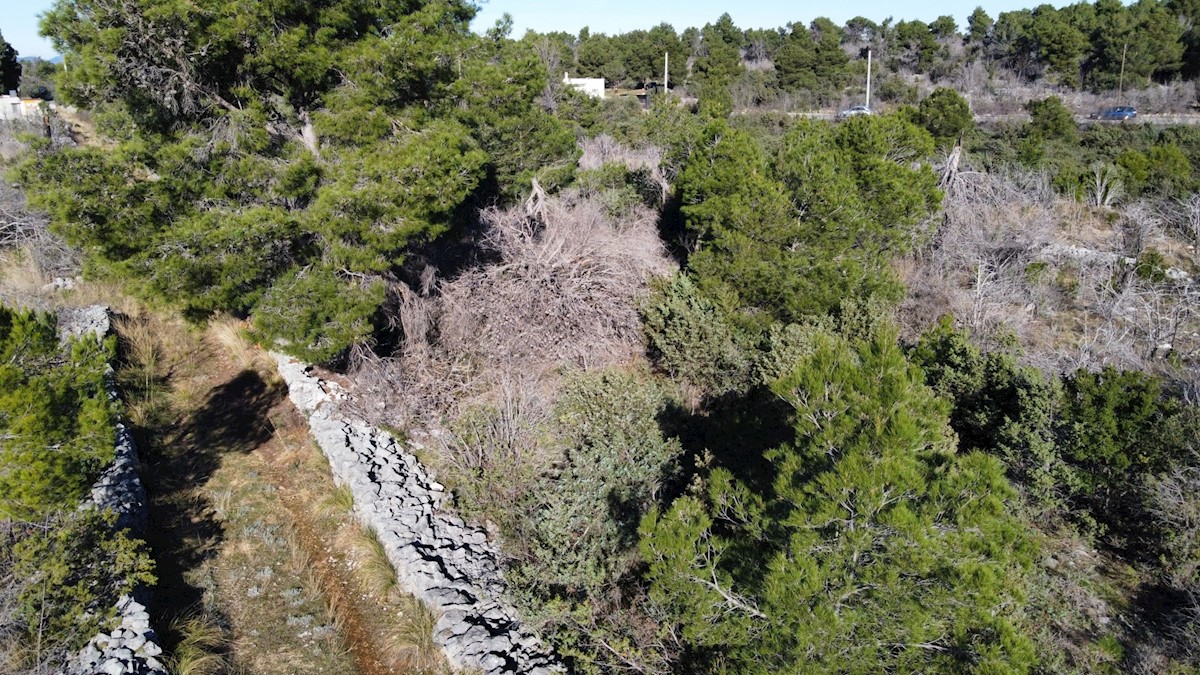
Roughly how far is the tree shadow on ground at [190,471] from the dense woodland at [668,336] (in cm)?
110

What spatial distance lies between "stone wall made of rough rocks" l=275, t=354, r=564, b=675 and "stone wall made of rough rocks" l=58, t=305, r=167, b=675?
183 centimetres

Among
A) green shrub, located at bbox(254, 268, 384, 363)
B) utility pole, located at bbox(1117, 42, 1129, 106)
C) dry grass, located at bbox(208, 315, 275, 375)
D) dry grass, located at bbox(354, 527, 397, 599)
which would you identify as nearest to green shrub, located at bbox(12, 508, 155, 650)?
dry grass, located at bbox(354, 527, 397, 599)

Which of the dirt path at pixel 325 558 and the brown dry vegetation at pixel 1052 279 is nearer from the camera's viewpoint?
the dirt path at pixel 325 558

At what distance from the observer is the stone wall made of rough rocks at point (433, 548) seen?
5.14 meters

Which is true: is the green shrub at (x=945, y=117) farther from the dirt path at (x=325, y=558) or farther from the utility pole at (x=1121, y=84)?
the utility pole at (x=1121, y=84)

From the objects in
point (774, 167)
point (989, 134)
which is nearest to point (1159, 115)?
point (989, 134)

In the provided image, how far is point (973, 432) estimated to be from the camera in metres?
8.16

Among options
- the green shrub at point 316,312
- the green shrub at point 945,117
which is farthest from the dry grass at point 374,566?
the green shrub at point 945,117

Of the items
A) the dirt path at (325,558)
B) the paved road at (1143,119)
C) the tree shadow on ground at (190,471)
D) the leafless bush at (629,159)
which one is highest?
the paved road at (1143,119)

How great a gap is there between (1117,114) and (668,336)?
3041 cm

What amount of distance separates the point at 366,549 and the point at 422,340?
311 cm

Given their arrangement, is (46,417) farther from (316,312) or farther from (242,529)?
(316,312)

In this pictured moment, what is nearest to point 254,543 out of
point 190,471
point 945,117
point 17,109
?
point 190,471

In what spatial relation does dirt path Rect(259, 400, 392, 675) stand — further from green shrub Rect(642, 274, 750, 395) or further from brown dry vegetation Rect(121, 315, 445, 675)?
green shrub Rect(642, 274, 750, 395)
